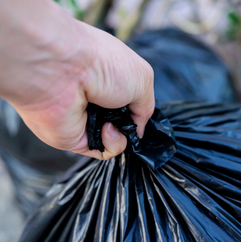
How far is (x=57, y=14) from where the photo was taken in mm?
347

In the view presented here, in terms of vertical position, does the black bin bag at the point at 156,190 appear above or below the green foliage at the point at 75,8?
below

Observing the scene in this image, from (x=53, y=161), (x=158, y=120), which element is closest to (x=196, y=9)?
(x=53, y=161)

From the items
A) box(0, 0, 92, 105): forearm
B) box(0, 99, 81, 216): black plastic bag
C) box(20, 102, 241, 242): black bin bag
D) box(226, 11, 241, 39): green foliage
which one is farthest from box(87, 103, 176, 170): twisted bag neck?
box(226, 11, 241, 39): green foliage

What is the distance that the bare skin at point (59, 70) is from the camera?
320 mm

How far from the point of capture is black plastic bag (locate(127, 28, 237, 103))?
3.75 feet

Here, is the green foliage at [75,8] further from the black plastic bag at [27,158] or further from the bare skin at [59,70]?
the bare skin at [59,70]

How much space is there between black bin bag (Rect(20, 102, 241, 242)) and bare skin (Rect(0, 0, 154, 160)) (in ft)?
0.21

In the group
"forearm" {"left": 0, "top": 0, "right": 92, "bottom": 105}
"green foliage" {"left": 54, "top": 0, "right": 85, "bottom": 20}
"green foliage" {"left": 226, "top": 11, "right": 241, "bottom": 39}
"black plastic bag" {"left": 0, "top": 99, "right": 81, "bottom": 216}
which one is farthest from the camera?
"green foliage" {"left": 226, "top": 11, "right": 241, "bottom": 39}

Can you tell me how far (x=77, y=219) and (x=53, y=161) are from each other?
2.39 feet

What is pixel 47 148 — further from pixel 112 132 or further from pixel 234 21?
pixel 234 21

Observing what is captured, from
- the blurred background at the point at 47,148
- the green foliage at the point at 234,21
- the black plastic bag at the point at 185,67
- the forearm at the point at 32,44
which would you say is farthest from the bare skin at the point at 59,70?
the green foliage at the point at 234,21

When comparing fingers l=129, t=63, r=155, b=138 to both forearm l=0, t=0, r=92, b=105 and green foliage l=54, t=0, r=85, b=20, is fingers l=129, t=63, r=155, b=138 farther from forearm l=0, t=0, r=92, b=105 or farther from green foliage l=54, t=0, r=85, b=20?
green foliage l=54, t=0, r=85, b=20

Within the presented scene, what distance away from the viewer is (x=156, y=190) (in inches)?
23.0

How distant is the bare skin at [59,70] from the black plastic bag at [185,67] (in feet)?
1.97
